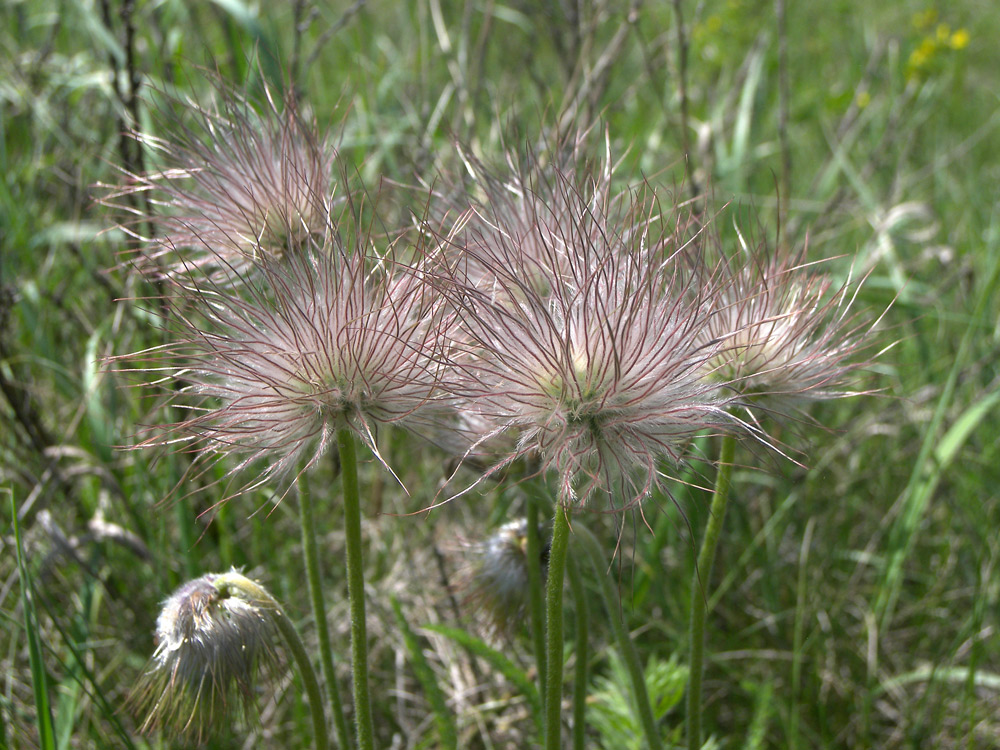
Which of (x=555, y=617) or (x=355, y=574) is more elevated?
(x=355, y=574)

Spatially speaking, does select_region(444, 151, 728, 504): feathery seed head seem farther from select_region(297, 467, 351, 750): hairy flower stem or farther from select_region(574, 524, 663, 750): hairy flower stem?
select_region(297, 467, 351, 750): hairy flower stem

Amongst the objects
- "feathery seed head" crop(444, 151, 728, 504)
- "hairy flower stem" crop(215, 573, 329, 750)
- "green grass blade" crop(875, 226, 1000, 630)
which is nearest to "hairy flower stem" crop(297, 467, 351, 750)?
"hairy flower stem" crop(215, 573, 329, 750)

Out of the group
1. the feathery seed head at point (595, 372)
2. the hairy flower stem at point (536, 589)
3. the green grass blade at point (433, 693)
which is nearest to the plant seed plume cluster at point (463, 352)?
the feathery seed head at point (595, 372)

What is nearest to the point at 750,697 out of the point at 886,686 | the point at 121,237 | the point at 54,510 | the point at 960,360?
the point at 886,686

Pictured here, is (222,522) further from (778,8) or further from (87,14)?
(778,8)

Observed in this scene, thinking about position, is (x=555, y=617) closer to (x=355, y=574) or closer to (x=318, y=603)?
(x=355, y=574)

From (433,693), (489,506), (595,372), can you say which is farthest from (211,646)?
(489,506)

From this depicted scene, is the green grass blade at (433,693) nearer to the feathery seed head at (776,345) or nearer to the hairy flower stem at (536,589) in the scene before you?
the hairy flower stem at (536,589)
